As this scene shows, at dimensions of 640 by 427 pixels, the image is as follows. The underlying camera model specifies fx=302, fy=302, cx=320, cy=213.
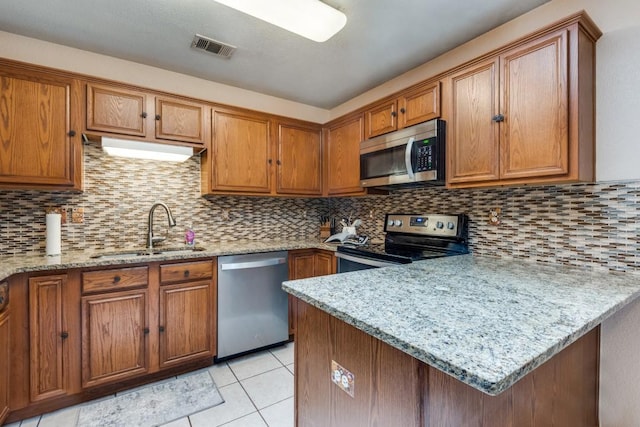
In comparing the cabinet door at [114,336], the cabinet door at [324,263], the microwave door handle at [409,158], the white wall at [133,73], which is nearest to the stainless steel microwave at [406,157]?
the microwave door handle at [409,158]

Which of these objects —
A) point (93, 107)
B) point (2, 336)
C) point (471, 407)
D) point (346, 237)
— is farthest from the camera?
point (346, 237)

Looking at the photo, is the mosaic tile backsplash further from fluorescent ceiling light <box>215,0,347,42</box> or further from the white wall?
fluorescent ceiling light <box>215,0,347,42</box>

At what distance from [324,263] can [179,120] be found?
1739 millimetres

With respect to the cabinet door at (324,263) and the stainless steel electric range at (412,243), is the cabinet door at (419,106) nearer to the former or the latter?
the stainless steel electric range at (412,243)

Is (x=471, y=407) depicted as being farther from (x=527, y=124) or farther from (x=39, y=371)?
(x=39, y=371)

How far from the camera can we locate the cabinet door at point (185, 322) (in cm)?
218

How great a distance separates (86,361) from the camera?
192 centimetres

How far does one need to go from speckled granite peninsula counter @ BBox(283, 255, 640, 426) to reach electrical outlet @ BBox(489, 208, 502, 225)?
1.58 feet

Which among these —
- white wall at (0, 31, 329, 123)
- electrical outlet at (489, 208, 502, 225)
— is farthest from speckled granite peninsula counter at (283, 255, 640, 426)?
white wall at (0, 31, 329, 123)

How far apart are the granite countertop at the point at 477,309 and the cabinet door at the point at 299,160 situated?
172 centimetres

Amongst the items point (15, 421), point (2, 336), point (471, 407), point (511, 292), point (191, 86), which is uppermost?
point (191, 86)

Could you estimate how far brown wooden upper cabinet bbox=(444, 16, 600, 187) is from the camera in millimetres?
1473

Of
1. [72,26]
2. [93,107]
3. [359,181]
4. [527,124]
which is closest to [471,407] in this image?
[527,124]

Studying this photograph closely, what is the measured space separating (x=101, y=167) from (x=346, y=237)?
2.15 metres
